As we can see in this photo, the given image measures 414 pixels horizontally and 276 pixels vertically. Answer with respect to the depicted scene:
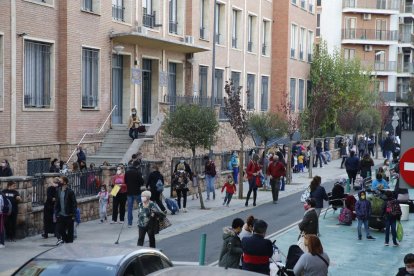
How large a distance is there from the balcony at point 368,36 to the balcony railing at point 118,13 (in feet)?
150

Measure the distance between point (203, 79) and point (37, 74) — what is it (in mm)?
15579

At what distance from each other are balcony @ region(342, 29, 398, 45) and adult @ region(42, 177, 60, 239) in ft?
195

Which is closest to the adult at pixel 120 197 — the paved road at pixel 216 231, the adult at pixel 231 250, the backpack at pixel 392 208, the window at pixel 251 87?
the paved road at pixel 216 231

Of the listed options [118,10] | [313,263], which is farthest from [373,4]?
[313,263]

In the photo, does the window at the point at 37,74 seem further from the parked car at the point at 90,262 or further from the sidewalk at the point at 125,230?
the parked car at the point at 90,262

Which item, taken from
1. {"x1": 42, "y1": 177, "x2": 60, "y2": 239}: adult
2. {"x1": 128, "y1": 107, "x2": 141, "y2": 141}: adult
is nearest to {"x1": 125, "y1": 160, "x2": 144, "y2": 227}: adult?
{"x1": 42, "y1": 177, "x2": 60, "y2": 239}: adult

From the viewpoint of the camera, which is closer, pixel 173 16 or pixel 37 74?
pixel 37 74

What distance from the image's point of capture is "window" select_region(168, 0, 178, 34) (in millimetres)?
36969

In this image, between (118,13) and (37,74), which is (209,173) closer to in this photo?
(37,74)

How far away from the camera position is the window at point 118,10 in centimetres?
3178

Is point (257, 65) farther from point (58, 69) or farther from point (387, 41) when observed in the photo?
point (387, 41)

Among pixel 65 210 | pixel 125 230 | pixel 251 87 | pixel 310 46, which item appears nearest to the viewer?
pixel 65 210

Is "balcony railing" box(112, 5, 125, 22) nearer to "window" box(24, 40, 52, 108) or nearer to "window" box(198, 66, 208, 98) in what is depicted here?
"window" box(24, 40, 52, 108)

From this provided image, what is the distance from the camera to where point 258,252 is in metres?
11.0
